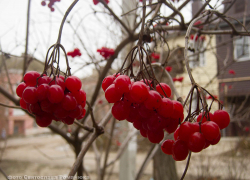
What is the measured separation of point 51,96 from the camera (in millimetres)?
547

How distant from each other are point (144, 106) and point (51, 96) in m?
0.27

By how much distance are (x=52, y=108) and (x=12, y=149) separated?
1224cm

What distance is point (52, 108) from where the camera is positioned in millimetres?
588

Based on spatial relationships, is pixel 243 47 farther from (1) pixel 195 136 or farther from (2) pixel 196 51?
(1) pixel 195 136

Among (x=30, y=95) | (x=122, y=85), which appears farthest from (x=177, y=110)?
(x=30, y=95)

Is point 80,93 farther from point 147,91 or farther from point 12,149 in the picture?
point 12,149

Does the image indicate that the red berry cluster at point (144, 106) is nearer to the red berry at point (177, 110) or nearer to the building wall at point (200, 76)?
the red berry at point (177, 110)

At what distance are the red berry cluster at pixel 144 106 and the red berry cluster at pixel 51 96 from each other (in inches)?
5.6

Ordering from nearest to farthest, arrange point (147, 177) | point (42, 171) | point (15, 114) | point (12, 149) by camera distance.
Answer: point (147, 177), point (42, 171), point (12, 149), point (15, 114)

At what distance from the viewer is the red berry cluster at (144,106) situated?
0.48 metres

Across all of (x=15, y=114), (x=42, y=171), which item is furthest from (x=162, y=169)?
(x=15, y=114)

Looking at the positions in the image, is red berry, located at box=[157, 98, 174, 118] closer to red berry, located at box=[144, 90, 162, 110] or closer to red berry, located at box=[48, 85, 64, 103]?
red berry, located at box=[144, 90, 162, 110]

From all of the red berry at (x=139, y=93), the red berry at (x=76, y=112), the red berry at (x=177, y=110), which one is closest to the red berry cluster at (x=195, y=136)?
the red berry at (x=177, y=110)

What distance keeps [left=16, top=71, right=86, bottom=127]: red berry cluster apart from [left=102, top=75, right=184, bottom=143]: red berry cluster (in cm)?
14
